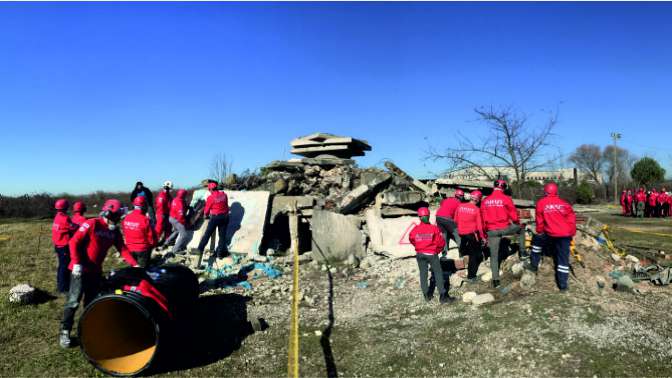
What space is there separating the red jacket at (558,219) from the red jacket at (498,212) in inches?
21.8

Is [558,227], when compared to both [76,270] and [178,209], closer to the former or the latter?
[76,270]

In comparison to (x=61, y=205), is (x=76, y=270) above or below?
below

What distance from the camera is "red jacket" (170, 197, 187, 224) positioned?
34.8 ft

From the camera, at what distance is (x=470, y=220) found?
25.8ft

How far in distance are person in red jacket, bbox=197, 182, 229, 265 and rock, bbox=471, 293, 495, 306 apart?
19.0ft

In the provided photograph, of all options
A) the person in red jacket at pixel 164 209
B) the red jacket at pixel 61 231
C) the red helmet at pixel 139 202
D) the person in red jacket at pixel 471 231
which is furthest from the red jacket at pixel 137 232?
the person in red jacket at pixel 471 231

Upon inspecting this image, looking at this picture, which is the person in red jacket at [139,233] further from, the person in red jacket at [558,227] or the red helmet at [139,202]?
the person in red jacket at [558,227]

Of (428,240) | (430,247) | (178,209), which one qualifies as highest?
(178,209)

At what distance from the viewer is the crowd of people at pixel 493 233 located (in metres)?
6.92

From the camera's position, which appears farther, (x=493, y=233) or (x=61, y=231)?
(x=493, y=233)

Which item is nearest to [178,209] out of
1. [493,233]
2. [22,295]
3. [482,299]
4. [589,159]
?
[22,295]

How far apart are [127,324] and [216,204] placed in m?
4.89

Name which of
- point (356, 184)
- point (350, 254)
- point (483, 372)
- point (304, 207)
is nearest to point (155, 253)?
point (304, 207)

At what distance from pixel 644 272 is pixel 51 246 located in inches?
557
